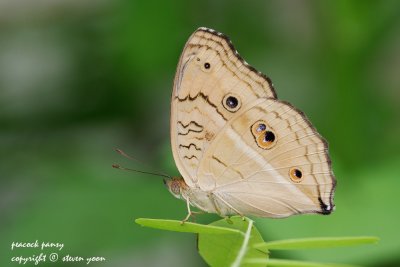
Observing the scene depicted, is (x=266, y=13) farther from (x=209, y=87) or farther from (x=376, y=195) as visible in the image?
(x=209, y=87)

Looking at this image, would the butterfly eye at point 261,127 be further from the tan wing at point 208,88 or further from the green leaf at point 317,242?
the green leaf at point 317,242

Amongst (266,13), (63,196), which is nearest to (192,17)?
(266,13)

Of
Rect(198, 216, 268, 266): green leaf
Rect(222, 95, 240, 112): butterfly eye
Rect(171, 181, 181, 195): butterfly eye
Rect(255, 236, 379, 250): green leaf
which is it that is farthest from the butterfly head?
Rect(255, 236, 379, 250): green leaf

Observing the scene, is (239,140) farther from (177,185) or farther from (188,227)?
(188,227)

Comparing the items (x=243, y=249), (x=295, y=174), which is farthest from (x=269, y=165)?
(x=243, y=249)

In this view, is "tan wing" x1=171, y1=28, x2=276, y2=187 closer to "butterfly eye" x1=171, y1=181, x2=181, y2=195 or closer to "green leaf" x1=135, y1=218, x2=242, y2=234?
"butterfly eye" x1=171, y1=181, x2=181, y2=195

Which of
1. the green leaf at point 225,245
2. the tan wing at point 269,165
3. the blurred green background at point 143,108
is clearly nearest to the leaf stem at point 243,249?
the green leaf at point 225,245
